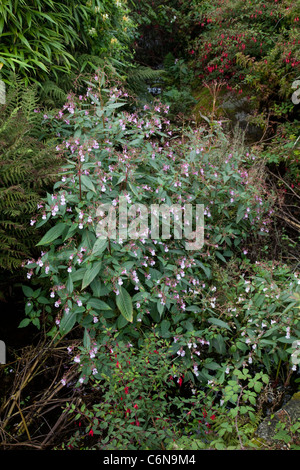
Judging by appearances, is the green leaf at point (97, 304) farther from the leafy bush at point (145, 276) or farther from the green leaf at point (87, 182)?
the green leaf at point (87, 182)

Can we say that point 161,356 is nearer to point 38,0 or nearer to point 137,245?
point 137,245

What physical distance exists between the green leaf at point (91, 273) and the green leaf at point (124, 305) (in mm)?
166

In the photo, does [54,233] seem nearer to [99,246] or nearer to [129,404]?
[99,246]

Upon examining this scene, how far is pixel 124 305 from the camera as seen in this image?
6.55ft

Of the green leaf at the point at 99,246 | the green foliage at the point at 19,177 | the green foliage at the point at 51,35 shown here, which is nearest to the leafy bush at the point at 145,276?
the green leaf at the point at 99,246

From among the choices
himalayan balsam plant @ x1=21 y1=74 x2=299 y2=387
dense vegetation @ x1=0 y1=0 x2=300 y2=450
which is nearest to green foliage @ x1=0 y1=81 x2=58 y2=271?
dense vegetation @ x1=0 y1=0 x2=300 y2=450

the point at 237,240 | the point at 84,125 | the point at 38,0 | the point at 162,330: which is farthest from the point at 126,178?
the point at 38,0

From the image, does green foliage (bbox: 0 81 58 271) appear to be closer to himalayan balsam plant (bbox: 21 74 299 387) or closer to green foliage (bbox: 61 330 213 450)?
himalayan balsam plant (bbox: 21 74 299 387)

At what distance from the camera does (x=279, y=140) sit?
4.10m

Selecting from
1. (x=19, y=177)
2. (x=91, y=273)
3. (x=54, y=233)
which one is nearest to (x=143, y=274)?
(x=91, y=273)

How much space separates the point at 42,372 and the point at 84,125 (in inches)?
63.5

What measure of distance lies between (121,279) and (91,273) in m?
0.17

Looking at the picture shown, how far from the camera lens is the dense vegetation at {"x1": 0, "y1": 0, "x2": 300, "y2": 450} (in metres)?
1.82

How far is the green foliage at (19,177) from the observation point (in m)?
2.24
